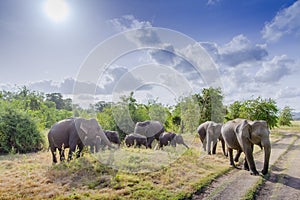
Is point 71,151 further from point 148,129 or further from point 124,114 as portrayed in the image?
point 124,114

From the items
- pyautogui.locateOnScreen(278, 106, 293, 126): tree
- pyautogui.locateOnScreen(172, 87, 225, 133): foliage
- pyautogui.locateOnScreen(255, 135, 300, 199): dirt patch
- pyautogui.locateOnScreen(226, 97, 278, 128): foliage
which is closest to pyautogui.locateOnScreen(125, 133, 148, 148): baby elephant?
pyautogui.locateOnScreen(172, 87, 225, 133): foliage

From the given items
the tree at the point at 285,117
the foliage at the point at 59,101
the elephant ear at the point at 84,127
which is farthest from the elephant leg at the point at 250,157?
the foliage at the point at 59,101

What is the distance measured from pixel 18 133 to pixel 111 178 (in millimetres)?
13880

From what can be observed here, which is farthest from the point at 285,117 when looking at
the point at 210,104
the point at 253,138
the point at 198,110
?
the point at 253,138

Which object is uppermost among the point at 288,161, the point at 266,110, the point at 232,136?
the point at 266,110

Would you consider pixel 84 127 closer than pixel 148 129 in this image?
Yes

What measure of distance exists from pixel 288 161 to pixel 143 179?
9592mm

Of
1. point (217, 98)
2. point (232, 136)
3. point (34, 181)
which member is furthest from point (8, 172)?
point (217, 98)

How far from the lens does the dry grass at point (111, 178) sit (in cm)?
852

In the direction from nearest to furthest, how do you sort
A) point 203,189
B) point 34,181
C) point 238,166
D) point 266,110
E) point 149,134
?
1. point 203,189
2. point 34,181
3. point 238,166
4. point 149,134
5. point 266,110

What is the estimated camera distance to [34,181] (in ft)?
32.9

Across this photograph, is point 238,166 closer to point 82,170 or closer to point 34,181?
point 82,170

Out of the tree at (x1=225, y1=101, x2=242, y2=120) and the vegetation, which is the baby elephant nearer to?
the vegetation

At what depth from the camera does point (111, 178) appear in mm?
9812
